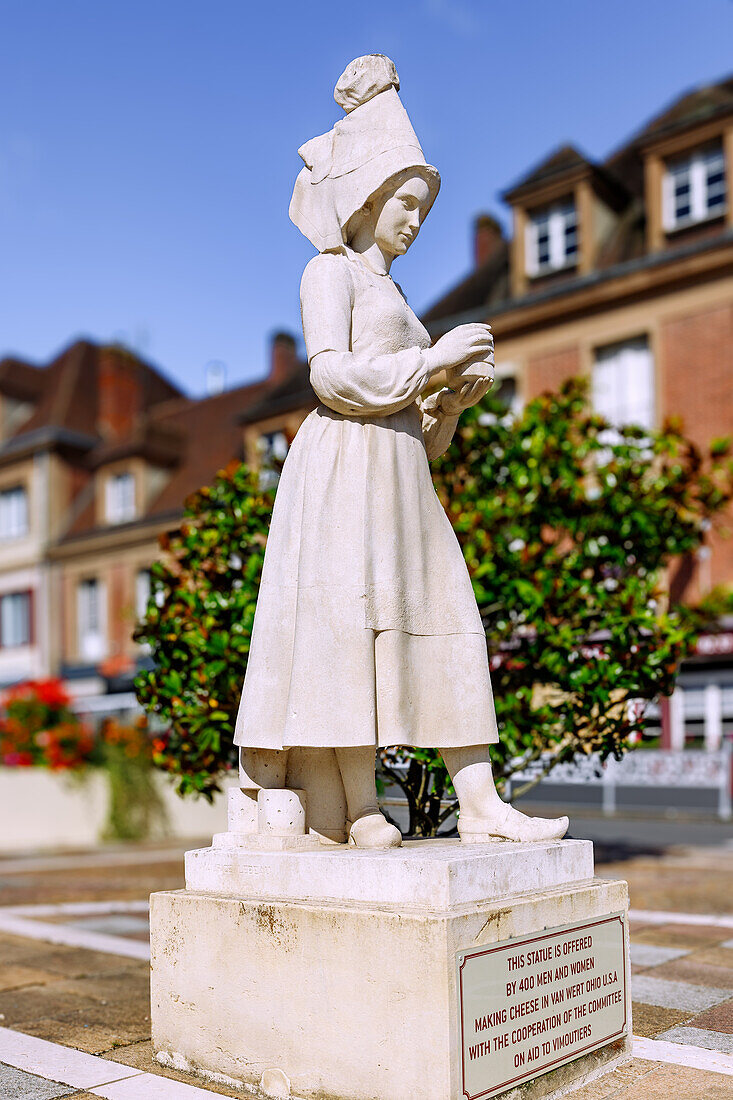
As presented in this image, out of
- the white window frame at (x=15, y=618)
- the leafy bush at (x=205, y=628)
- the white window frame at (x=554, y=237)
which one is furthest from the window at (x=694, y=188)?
the white window frame at (x=15, y=618)

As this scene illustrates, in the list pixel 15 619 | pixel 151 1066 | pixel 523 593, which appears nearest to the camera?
pixel 151 1066

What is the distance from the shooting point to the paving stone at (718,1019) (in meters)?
4.44

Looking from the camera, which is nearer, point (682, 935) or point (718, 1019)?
point (718, 1019)

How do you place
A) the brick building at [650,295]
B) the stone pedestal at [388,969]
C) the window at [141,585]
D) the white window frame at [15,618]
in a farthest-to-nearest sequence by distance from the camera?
1. the white window frame at [15,618]
2. the window at [141,585]
3. the brick building at [650,295]
4. the stone pedestal at [388,969]

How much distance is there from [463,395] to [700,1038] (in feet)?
8.84

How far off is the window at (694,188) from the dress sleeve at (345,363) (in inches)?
647

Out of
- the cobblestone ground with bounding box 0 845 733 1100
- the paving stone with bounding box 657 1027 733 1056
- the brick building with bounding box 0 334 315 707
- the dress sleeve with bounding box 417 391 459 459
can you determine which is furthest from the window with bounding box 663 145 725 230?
the paving stone with bounding box 657 1027 733 1056

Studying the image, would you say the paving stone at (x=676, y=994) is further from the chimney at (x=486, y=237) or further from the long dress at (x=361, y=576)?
the chimney at (x=486, y=237)

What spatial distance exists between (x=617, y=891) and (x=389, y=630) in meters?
1.31

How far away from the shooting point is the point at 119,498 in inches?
1262

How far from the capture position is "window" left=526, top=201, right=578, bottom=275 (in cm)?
2111

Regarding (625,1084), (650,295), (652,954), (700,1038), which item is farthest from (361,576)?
(650,295)

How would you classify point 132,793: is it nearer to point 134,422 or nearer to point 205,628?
point 205,628

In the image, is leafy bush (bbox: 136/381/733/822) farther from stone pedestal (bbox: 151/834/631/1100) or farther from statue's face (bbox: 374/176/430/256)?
statue's face (bbox: 374/176/430/256)
